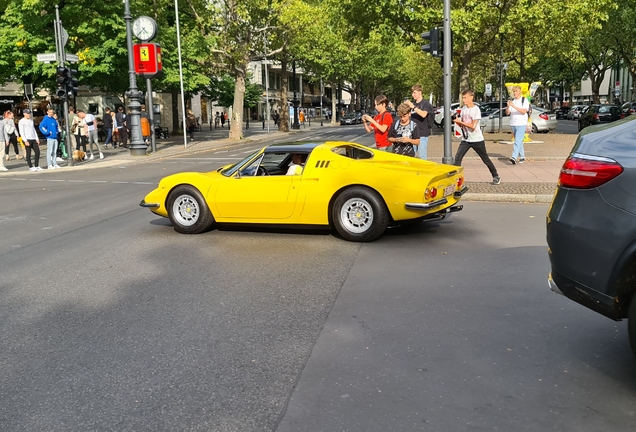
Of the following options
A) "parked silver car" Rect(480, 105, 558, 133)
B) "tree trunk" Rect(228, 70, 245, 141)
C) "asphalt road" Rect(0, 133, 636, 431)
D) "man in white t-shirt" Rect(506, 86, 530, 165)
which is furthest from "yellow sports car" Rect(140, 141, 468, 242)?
"tree trunk" Rect(228, 70, 245, 141)

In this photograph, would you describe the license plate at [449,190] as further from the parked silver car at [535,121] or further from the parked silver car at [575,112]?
the parked silver car at [575,112]

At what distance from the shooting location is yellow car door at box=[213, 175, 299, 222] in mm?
7852

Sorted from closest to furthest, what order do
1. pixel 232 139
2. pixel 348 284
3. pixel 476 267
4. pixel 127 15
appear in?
pixel 348 284 → pixel 476 267 → pixel 127 15 → pixel 232 139

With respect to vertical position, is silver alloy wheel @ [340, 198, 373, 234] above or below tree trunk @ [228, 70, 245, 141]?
below

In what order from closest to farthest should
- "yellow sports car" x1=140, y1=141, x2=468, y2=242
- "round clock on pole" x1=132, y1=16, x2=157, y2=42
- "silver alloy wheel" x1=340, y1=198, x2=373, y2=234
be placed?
"yellow sports car" x1=140, y1=141, x2=468, y2=242 < "silver alloy wheel" x1=340, y1=198, x2=373, y2=234 < "round clock on pole" x1=132, y1=16, x2=157, y2=42

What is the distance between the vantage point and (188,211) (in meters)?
8.50

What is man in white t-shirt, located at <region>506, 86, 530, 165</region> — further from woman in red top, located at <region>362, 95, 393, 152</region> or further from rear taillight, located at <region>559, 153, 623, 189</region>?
rear taillight, located at <region>559, 153, 623, 189</region>

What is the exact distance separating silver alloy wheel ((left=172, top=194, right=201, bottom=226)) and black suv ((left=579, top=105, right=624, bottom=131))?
3090 cm

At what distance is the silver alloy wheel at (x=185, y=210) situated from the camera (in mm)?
8453

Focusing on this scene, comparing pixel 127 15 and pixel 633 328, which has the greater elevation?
pixel 127 15

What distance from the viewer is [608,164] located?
3504mm

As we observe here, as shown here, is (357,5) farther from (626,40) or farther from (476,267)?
(626,40)

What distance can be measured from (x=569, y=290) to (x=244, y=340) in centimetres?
216

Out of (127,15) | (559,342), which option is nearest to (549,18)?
(127,15)
